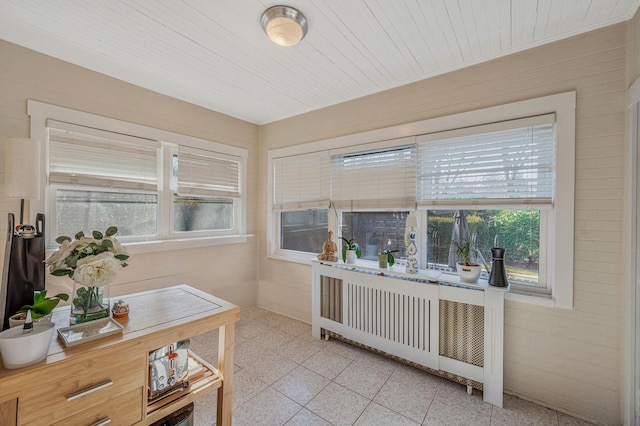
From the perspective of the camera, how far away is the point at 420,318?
2.25 meters

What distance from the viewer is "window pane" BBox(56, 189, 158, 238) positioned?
7.62 feet

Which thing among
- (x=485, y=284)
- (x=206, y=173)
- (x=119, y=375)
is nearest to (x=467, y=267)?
(x=485, y=284)

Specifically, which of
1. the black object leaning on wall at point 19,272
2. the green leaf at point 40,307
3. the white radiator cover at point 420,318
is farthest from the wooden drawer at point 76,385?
the white radiator cover at point 420,318

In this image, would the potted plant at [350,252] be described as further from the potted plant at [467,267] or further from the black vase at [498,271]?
the black vase at [498,271]

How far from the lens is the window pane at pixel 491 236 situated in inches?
82.1

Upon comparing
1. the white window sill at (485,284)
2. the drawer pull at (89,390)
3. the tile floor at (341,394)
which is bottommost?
the tile floor at (341,394)

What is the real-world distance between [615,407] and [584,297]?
2.29 feet

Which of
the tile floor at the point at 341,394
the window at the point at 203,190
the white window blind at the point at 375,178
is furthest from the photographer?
the window at the point at 203,190

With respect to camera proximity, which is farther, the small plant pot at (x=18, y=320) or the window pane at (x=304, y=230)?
the window pane at (x=304, y=230)

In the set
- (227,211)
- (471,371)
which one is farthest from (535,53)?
(227,211)

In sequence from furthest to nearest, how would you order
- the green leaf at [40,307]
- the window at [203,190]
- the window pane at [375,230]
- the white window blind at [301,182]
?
the white window blind at [301,182] < the window at [203,190] < the window pane at [375,230] < the green leaf at [40,307]

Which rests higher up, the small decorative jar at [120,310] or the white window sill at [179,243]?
the white window sill at [179,243]

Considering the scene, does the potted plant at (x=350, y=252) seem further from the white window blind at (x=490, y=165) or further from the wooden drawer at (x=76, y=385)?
the wooden drawer at (x=76, y=385)

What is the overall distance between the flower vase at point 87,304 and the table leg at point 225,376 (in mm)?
596
